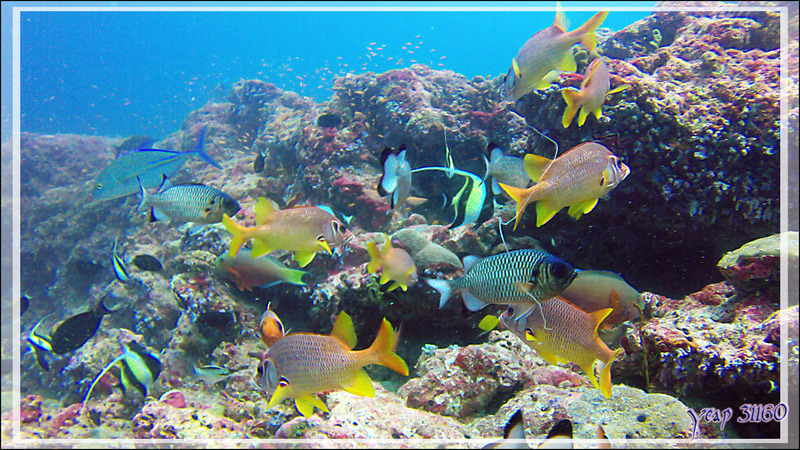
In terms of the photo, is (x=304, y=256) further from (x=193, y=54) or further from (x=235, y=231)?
(x=193, y=54)

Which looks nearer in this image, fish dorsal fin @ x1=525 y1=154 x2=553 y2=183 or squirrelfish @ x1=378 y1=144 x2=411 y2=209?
fish dorsal fin @ x1=525 y1=154 x2=553 y2=183

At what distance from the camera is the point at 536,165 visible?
6.45 ft

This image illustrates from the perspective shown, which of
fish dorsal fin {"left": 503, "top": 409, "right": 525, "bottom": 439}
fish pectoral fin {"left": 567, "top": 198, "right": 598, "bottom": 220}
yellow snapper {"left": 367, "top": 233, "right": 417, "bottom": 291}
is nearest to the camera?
fish dorsal fin {"left": 503, "top": 409, "right": 525, "bottom": 439}

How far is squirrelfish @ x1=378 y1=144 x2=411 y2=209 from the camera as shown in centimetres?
252

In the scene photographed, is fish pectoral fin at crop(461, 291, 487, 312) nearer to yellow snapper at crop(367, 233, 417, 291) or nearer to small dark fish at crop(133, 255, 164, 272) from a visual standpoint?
yellow snapper at crop(367, 233, 417, 291)

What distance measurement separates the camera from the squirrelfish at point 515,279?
5.45ft

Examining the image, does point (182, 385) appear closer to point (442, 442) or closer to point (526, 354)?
point (442, 442)

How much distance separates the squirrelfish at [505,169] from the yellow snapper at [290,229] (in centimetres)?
161

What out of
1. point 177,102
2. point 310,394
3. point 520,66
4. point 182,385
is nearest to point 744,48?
point 520,66

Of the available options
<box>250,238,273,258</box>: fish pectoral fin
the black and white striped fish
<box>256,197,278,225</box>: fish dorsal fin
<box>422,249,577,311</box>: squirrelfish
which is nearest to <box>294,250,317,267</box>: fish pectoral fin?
<box>250,238,273,258</box>: fish pectoral fin

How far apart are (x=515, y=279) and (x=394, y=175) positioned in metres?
1.34

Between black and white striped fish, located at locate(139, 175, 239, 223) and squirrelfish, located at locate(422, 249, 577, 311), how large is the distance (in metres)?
2.19

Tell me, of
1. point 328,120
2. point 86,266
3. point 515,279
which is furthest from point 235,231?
point 86,266

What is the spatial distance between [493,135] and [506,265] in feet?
17.2
